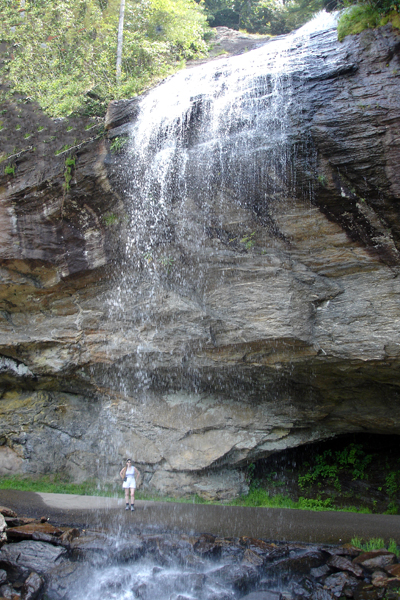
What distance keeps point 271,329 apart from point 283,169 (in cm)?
336

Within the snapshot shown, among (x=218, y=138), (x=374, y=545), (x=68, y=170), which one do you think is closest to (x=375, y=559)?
(x=374, y=545)

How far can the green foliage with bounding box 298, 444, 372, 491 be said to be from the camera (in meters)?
11.2

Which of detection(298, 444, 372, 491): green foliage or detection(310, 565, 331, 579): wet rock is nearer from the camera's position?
detection(310, 565, 331, 579): wet rock

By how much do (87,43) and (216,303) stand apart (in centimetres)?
1390

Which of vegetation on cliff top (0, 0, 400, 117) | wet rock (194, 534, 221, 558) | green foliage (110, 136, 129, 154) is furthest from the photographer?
vegetation on cliff top (0, 0, 400, 117)

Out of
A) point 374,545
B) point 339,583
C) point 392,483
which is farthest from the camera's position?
point 392,483

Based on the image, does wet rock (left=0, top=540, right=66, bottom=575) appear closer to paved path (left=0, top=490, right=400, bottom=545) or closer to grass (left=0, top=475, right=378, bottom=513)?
paved path (left=0, top=490, right=400, bottom=545)

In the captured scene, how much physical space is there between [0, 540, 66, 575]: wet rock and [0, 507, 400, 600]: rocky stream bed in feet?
0.04

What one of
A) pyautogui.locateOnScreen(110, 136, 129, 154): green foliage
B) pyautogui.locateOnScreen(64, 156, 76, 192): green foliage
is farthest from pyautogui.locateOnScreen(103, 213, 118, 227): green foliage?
pyautogui.locateOnScreen(110, 136, 129, 154): green foliage

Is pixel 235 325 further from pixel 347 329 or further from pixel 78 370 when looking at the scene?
pixel 78 370

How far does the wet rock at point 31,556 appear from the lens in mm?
5949

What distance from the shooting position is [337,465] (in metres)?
11.6

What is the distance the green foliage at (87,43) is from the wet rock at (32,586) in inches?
548

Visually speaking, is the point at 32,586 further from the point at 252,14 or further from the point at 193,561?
the point at 252,14
